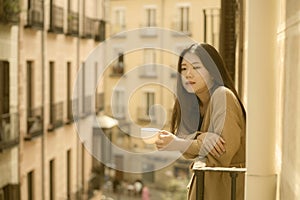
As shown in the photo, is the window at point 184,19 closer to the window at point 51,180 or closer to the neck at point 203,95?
the window at point 51,180

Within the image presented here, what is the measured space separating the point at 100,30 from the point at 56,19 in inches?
44.6

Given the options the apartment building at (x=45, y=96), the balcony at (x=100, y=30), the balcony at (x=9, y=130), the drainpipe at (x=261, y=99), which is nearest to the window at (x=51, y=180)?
the apartment building at (x=45, y=96)

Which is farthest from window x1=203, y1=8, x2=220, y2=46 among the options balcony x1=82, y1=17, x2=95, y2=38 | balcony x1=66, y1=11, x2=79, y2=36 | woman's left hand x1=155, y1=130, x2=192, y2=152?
balcony x1=82, y1=17, x2=95, y2=38

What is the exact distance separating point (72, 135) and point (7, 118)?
148 centimetres

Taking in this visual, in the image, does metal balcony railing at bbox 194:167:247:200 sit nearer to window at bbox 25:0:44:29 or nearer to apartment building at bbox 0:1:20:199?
apartment building at bbox 0:1:20:199

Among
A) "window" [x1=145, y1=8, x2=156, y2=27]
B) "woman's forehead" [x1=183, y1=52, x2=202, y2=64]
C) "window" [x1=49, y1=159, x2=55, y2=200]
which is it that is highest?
"window" [x1=145, y1=8, x2=156, y2=27]

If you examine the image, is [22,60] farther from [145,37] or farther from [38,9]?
[145,37]

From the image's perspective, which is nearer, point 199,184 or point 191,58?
point 199,184

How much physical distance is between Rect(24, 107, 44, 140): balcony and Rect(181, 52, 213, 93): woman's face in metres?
2.84

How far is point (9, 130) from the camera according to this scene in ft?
10.8

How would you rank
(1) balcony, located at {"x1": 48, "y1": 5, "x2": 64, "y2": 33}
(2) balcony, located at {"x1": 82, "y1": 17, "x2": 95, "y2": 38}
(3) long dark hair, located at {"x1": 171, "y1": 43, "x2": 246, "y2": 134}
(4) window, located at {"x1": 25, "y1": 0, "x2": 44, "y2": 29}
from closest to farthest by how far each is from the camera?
(3) long dark hair, located at {"x1": 171, "y1": 43, "x2": 246, "y2": 134}, (4) window, located at {"x1": 25, "y1": 0, "x2": 44, "y2": 29}, (1) balcony, located at {"x1": 48, "y1": 5, "x2": 64, "y2": 33}, (2) balcony, located at {"x1": 82, "y1": 17, "x2": 95, "y2": 38}

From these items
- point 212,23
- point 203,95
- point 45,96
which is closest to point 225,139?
point 203,95

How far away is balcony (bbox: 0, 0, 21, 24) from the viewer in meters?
3.15

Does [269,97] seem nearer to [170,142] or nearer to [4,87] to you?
[170,142]
